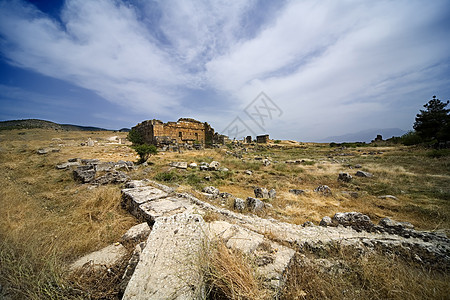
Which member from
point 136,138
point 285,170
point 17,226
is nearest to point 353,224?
point 17,226

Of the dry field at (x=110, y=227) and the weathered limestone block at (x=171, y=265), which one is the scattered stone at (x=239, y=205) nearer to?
the dry field at (x=110, y=227)

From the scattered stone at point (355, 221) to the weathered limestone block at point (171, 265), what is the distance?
11.2 ft

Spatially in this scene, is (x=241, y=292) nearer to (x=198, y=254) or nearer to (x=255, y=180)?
(x=198, y=254)

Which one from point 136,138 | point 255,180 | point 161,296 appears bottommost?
point 255,180

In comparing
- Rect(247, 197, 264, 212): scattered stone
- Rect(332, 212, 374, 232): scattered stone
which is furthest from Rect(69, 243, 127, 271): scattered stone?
Rect(332, 212, 374, 232): scattered stone

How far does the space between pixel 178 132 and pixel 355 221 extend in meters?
21.6

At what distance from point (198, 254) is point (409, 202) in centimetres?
744

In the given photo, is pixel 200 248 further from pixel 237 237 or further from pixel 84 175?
pixel 84 175

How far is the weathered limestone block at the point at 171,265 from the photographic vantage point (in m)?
1.42

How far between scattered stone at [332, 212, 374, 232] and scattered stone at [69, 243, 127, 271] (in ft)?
14.4

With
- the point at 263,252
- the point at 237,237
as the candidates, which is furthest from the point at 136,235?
the point at 263,252

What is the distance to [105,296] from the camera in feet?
5.33

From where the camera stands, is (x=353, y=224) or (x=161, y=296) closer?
(x=161, y=296)

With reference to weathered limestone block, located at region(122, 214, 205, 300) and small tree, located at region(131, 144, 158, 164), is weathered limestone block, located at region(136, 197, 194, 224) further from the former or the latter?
small tree, located at region(131, 144, 158, 164)
